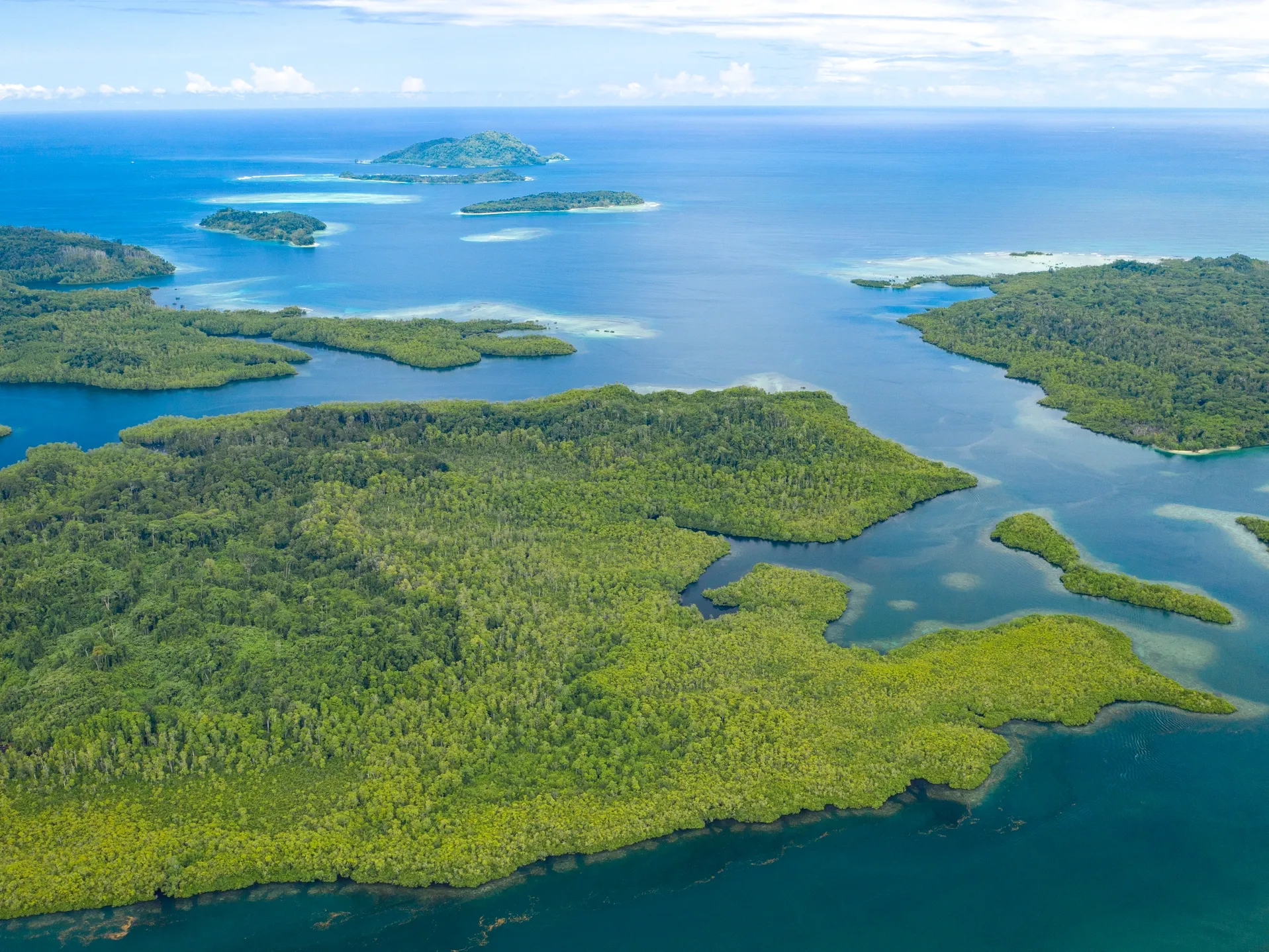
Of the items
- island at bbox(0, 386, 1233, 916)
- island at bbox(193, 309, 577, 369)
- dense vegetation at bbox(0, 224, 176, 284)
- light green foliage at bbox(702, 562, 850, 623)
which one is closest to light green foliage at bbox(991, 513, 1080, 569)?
island at bbox(0, 386, 1233, 916)

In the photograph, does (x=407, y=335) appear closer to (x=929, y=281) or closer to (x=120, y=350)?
(x=120, y=350)

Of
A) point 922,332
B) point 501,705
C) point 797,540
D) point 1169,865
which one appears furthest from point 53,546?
point 922,332

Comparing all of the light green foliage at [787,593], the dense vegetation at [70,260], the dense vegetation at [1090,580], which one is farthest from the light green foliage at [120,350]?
the dense vegetation at [1090,580]

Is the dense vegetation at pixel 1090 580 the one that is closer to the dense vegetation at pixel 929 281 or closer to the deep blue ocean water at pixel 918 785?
the deep blue ocean water at pixel 918 785

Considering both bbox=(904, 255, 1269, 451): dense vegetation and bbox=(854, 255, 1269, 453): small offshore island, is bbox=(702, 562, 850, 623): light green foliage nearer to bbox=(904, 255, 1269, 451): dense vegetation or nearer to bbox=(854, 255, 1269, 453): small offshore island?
bbox=(854, 255, 1269, 453): small offshore island

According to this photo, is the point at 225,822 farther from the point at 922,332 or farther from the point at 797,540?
the point at 922,332

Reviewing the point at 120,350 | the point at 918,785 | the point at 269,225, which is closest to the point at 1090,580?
the point at 918,785

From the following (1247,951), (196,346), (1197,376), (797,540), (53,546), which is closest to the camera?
(1247,951)

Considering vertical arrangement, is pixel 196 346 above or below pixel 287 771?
above
